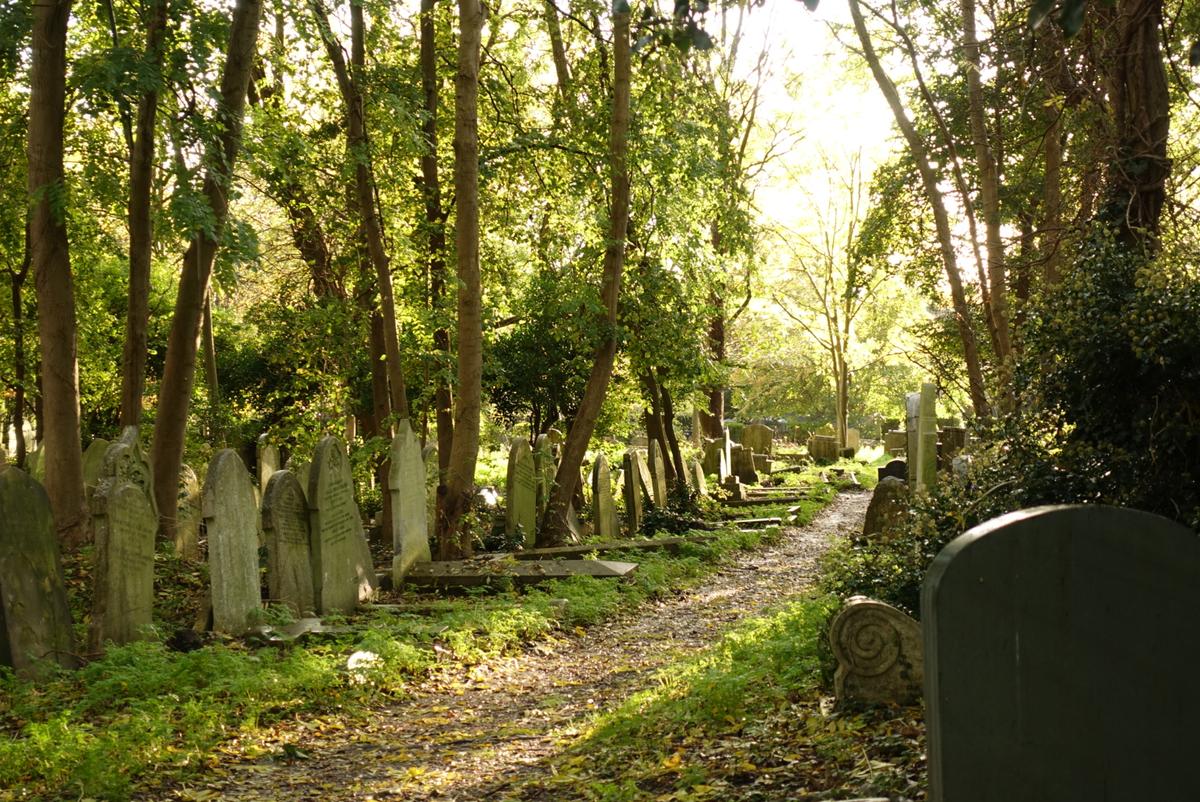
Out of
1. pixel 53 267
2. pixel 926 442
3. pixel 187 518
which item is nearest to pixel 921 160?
pixel 926 442

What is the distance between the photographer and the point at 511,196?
1620 centimetres

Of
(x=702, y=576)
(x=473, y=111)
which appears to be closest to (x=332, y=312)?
(x=473, y=111)

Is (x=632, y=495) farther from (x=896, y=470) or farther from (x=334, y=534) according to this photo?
(x=334, y=534)

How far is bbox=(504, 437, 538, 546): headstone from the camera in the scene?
13955 millimetres

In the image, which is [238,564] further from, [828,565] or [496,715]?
[828,565]

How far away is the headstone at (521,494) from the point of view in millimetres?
13955

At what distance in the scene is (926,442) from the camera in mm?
14133

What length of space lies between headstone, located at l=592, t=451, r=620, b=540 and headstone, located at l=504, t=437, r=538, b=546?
1.30 metres

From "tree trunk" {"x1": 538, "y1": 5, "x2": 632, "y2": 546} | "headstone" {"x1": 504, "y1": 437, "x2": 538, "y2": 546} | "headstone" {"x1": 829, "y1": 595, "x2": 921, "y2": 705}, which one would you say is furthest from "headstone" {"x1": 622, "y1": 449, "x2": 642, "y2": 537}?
"headstone" {"x1": 829, "y1": 595, "x2": 921, "y2": 705}

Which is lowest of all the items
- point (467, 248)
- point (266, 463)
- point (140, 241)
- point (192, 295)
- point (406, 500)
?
point (406, 500)

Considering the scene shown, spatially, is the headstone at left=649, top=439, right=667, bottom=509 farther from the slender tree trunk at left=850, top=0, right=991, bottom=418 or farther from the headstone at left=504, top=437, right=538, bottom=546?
the slender tree trunk at left=850, top=0, right=991, bottom=418

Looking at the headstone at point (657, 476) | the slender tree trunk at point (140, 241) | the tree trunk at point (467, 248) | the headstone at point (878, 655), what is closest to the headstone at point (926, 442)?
the headstone at point (657, 476)

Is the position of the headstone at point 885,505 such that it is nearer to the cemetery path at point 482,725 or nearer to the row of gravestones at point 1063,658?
the cemetery path at point 482,725

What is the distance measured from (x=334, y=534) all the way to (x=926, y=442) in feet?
27.3
